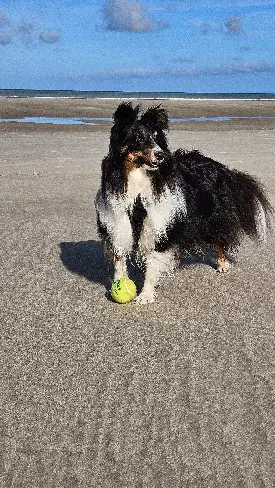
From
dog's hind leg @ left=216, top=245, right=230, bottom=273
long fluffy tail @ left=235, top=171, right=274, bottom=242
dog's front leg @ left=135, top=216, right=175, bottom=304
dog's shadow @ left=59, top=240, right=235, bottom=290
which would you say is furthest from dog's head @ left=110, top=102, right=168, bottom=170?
dog's hind leg @ left=216, top=245, right=230, bottom=273

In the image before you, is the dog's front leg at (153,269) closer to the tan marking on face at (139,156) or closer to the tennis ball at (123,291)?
the tennis ball at (123,291)

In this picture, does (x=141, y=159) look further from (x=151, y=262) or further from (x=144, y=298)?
(x=144, y=298)

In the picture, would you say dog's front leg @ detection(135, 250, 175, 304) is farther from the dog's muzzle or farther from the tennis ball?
the dog's muzzle

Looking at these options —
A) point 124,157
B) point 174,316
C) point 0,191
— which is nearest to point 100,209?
point 124,157

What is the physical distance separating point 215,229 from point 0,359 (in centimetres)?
218

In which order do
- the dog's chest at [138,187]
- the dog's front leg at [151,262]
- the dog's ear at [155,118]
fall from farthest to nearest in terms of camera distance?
1. the dog's front leg at [151,262]
2. the dog's chest at [138,187]
3. the dog's ear at [155,118]

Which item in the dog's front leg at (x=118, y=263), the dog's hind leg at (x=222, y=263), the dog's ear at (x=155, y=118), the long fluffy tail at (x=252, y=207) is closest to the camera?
the dog's ear at (x=155, y=118)

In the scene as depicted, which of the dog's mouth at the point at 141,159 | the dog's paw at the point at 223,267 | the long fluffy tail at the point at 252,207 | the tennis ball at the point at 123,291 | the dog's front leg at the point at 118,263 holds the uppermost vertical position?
the dog's mouth at the point at 141,159

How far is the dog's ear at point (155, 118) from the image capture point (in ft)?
13.5

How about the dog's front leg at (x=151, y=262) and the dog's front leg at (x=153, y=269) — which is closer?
the dog's front leg at (x=151, y=262)

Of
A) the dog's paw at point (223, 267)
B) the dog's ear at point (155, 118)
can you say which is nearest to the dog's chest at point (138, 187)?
the dog's ear at point (155, 118)

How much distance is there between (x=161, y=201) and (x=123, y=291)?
0.78 m

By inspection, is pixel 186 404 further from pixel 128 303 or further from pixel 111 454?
pixel 128 303

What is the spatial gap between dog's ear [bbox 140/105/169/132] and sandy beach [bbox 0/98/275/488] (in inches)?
53.3
